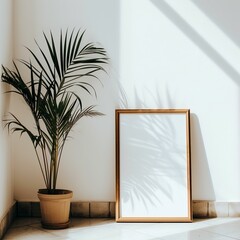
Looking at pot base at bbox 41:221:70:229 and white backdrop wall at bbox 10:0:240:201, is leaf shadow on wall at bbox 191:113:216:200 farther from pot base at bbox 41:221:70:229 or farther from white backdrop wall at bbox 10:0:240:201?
pot base at bbox 41:221:70:229

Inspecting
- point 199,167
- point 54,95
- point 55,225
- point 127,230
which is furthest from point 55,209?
point 199,167

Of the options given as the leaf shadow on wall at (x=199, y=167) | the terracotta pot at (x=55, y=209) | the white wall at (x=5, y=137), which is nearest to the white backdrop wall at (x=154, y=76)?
the leaf shadow on wall at (x=199, y=167)

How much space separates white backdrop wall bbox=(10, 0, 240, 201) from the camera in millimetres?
3080

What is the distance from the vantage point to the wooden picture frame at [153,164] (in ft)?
9.89

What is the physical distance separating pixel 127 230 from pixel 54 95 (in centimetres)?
104

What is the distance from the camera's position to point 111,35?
10.2ft

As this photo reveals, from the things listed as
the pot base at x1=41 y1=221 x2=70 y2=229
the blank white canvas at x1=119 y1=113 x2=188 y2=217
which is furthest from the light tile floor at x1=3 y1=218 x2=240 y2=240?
the blank white canvas at x1=119 y1=113 x2=188 y2=217

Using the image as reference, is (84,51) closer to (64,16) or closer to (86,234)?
(64,16)

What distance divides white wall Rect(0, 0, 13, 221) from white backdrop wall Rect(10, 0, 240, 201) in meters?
0.15

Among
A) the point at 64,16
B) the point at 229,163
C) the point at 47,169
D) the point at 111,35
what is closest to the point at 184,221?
the point at 229,163

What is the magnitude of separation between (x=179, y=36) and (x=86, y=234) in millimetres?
1613

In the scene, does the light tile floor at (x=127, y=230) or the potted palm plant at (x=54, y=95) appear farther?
the potted palm plant at (x=54, y=95)

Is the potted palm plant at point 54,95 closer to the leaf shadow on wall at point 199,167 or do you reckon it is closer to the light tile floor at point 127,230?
the light tile floor at point 127,230

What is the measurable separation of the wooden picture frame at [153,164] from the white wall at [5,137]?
78 centimetres
